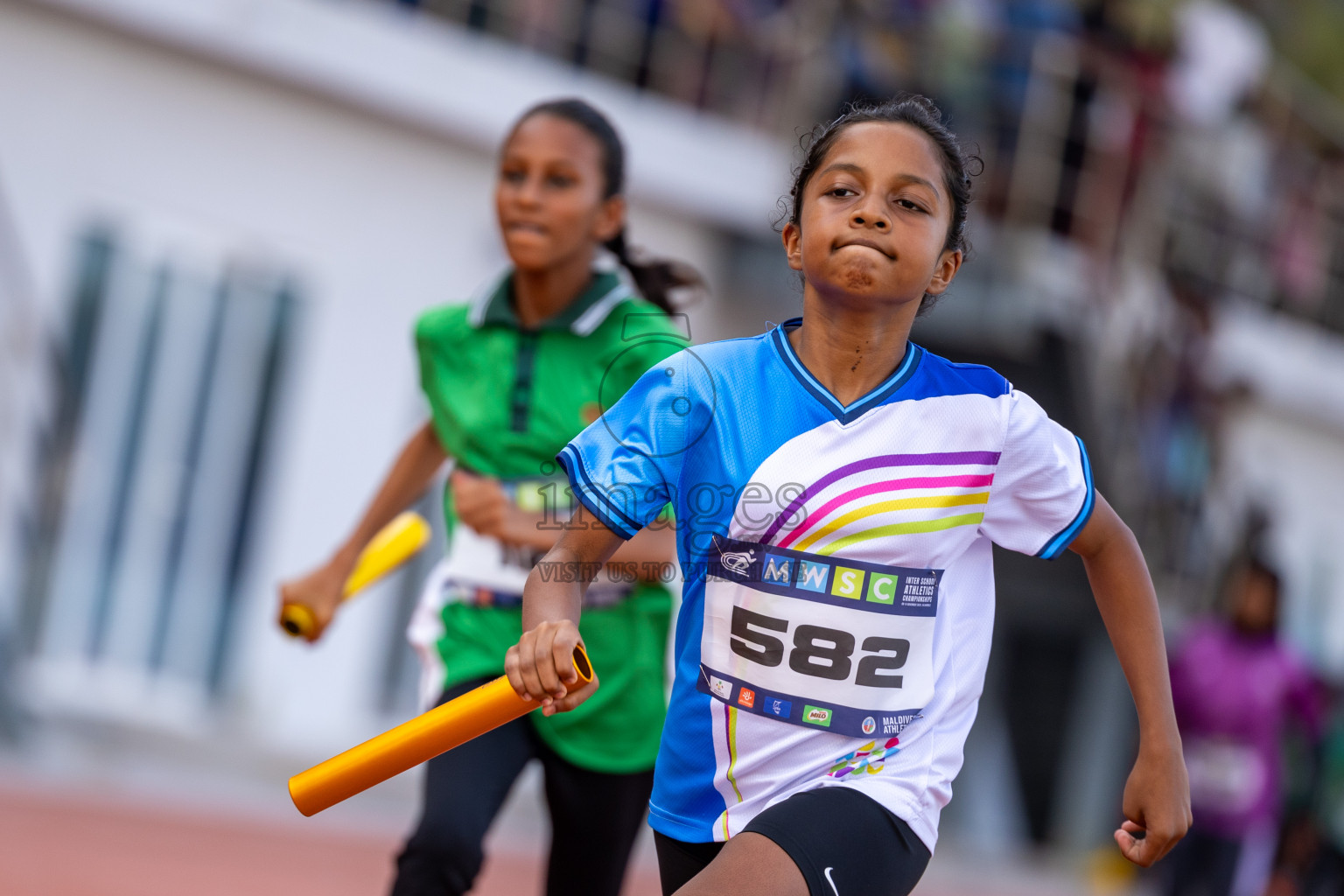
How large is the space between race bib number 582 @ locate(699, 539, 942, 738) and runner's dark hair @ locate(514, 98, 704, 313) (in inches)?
55.8

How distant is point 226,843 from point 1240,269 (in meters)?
10.4

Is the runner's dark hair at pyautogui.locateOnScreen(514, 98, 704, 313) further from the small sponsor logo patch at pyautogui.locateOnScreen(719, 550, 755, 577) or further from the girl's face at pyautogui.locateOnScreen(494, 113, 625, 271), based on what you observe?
the small sponsor logo patch at pyautogui.locateOnScreen(719, 550, 755, 577)

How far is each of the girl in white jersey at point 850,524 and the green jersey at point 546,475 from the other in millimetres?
793

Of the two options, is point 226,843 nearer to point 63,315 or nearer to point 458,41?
point 63,315

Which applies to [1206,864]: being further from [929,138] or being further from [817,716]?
[929,138]

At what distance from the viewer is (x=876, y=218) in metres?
2.38

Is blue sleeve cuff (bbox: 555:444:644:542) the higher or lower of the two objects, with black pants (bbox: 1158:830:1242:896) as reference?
higher

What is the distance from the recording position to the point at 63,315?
359 inches

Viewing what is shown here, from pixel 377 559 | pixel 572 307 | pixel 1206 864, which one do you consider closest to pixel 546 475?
pixel 572 307

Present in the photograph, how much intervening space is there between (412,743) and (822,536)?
2.29ft

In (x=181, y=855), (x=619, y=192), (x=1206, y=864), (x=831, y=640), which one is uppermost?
(x=619, y=192)

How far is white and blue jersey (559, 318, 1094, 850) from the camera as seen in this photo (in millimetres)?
2420

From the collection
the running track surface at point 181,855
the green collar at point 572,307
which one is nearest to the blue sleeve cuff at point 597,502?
the green collar at point 572,307

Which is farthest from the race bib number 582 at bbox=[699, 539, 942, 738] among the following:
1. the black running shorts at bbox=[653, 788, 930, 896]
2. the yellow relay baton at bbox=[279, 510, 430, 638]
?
the yellow relay baton at bbox=[279, 510, 430, 638]
